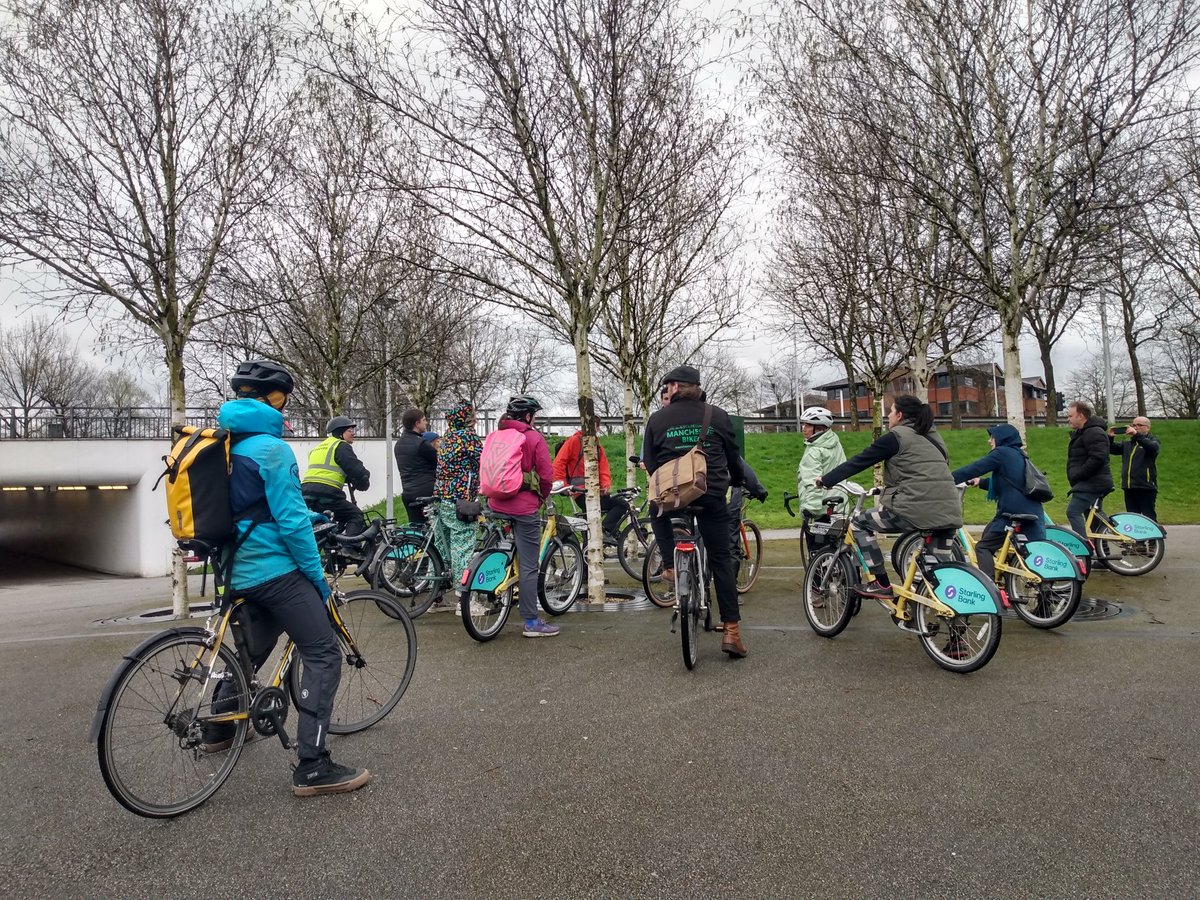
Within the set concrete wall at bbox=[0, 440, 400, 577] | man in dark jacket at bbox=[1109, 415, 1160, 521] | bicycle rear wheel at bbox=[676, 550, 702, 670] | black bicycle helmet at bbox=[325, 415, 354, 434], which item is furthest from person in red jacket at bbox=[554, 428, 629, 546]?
concrete wall at bbox=[0, 440, 400, 577]

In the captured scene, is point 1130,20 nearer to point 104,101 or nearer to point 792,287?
point 792,287

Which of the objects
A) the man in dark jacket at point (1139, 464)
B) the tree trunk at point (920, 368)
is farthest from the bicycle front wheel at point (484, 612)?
the tree trunk at point (920, 368)

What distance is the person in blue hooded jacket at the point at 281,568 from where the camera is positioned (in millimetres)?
3293

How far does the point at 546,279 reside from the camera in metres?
8.16

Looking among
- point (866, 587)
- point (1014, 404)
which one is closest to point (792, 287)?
point (1014, 404)

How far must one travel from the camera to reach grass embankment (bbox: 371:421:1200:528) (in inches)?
723

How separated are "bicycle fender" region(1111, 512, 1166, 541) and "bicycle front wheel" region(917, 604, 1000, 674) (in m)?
4.81

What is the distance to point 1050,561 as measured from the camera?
5734 mm

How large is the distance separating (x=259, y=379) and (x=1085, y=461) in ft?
27.5

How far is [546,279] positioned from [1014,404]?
5.57m

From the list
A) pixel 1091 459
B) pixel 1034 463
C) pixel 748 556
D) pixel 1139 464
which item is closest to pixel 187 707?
pixel 748 556

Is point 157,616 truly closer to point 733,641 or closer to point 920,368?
point 733,641

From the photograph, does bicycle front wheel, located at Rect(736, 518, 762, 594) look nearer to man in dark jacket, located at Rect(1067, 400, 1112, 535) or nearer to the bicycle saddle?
the bicycle saddle

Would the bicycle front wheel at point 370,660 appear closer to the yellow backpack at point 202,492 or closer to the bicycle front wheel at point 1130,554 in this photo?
the yellow backpack at point 202,492
